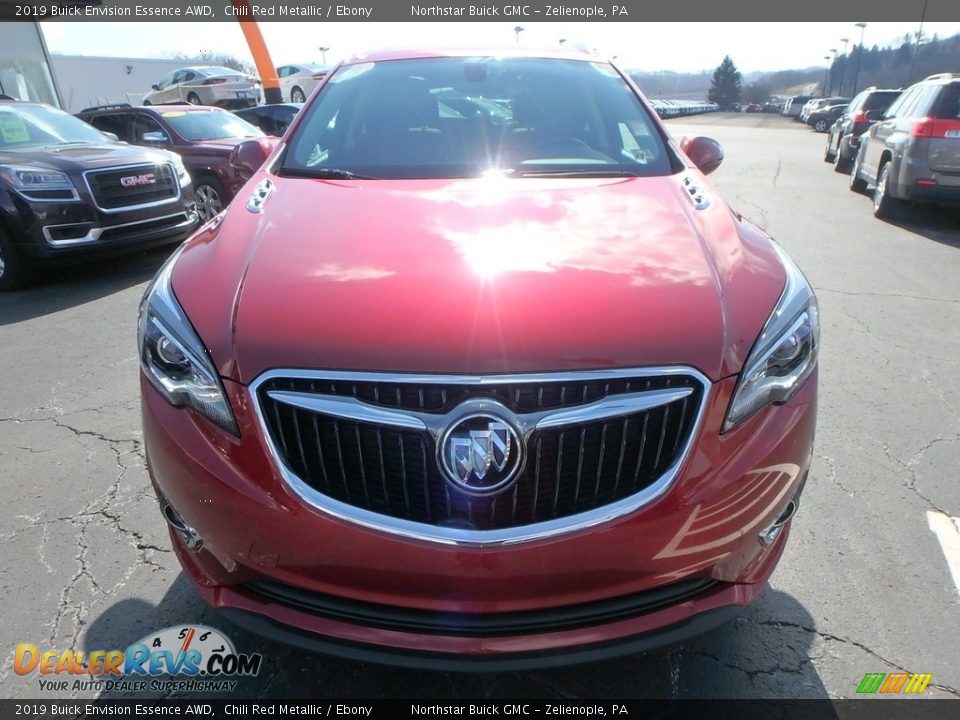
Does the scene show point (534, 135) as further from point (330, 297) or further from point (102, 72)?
point (102, 72)

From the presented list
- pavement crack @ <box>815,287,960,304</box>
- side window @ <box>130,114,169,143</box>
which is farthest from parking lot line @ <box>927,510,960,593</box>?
side window @ <box>130,114,169,143</box>

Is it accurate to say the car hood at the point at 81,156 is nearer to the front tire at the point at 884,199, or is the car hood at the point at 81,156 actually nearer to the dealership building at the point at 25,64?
the front tire at the point at 884,199

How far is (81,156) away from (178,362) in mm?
6006

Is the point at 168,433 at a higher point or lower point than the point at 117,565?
higher

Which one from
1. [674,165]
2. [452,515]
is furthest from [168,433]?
[674,165]

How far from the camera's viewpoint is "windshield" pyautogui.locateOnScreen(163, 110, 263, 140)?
30.9 ft

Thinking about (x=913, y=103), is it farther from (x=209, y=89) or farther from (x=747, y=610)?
(x=209, y=89)

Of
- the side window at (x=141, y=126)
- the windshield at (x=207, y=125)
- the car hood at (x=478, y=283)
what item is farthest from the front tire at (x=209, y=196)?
the car hood at (x=478, y=283)

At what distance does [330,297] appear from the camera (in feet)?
5.96

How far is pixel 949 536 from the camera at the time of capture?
109 inches

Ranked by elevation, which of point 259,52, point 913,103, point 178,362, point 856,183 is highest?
point 178,362

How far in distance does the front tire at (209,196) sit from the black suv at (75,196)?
4.72 ft

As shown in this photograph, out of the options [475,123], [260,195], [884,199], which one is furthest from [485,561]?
[884,199]

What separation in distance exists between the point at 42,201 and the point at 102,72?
3336 centimetres
